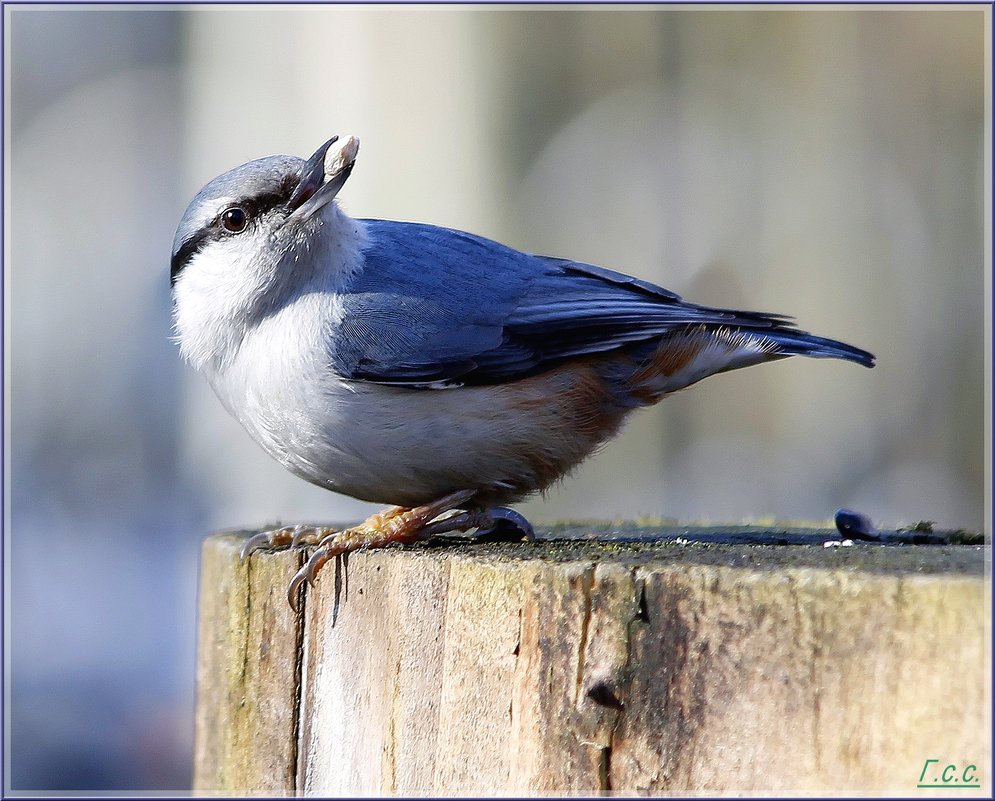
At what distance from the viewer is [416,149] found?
6.59m

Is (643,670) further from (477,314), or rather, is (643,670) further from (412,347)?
(477,314)

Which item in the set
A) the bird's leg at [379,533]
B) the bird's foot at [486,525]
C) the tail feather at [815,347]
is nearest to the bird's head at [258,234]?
the bird's leg at [379,533]

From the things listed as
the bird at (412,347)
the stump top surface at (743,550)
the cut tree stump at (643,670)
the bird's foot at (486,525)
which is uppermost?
the bird at (412,347)

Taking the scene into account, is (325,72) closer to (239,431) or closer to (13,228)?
(239,431)

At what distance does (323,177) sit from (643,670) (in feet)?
6.31

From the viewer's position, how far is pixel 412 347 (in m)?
3.16

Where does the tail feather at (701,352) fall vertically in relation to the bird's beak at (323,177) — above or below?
below

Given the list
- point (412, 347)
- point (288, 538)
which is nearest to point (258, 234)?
point (412, 347)

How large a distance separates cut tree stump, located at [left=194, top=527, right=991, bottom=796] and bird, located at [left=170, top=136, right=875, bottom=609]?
47cm

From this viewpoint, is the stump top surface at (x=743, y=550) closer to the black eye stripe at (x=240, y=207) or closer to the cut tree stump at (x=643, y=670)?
the cut tree stump at (x=643, y=670)

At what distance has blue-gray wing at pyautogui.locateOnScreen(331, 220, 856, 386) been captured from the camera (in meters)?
3.16

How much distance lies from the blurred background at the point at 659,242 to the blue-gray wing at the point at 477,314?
13.6ft

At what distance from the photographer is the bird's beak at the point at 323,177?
328 centimetres

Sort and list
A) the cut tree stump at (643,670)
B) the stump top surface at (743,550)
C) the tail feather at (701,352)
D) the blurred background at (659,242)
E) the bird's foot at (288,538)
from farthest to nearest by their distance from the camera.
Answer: the blurred background at (659,242), the tail feather at (701,352), the bird's foot at (288,538), the stump top surface at (743,550), the cut tree stump at (643,670)
